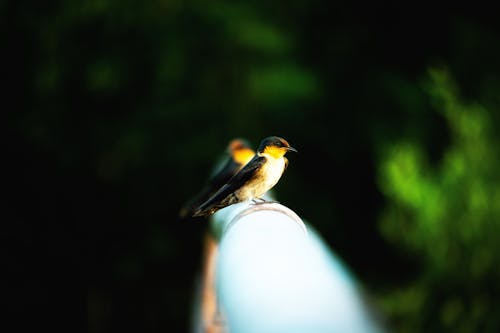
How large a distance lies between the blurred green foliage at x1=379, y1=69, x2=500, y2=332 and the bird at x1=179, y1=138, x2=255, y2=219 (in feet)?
8.33

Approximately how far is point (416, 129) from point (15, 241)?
505cm

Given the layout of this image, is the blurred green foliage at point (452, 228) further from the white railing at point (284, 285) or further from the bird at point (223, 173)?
the white railing at point (284, 285)

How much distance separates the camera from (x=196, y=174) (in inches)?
345

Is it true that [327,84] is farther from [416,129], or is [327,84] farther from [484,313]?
[484,313]

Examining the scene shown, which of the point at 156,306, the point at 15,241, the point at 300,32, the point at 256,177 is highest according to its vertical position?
the point at 300,32

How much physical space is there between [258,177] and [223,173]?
20.1 inches

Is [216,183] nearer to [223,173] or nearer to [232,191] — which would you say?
[223,173]

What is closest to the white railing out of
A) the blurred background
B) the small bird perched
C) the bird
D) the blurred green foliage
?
the small bird perched

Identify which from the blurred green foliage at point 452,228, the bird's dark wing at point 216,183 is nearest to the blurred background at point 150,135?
the blurred green foliage at point 452,228

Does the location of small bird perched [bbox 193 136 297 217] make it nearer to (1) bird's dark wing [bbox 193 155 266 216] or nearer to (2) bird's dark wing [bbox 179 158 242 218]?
(1) bird's dark wing [bbox 193 155 266 216]

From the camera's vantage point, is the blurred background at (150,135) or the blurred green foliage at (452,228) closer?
the blurred green foliage at (452,228)

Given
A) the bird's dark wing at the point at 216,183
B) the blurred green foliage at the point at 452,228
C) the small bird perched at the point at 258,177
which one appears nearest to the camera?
the small bird perched at the point at 258,177

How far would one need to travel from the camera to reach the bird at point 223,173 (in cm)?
189

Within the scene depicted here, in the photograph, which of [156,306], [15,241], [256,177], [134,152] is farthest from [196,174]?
[256,177]
